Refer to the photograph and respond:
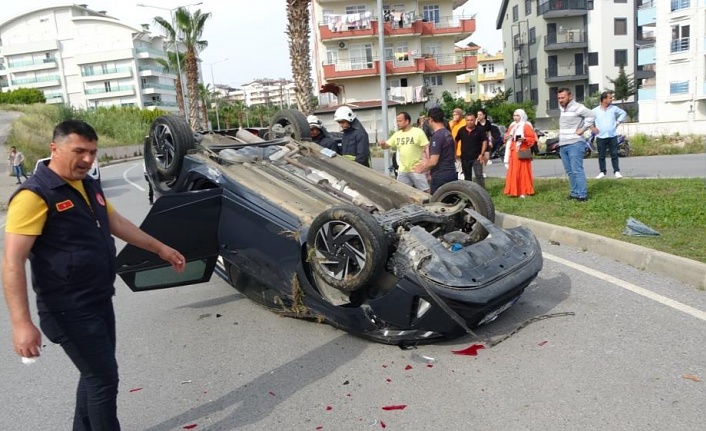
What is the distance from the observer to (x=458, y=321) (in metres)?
3.80

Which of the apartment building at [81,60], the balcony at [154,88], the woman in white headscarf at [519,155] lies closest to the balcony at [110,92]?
the apartment building at [81,60]

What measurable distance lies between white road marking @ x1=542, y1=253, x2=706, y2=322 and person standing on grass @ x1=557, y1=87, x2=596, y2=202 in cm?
286

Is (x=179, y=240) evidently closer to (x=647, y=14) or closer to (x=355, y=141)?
(x=355, y=141)

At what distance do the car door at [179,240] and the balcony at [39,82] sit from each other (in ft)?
303

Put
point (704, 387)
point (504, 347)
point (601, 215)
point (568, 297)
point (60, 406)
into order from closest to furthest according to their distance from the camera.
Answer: point (704, 387)
point (60, 406)
point (504, 347)
point (568, 297)
point (601, 215)

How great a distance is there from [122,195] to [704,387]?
54.1ft

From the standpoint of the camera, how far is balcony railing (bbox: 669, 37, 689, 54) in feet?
125

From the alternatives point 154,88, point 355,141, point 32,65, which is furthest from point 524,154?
point 32,65

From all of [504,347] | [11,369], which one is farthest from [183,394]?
[504,347]

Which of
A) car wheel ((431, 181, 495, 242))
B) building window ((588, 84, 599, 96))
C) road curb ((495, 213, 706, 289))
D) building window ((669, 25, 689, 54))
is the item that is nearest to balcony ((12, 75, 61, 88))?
building window ((588, 84, 599, 96))

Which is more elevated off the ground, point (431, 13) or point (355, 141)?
point (431, 13)

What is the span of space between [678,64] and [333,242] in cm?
4243

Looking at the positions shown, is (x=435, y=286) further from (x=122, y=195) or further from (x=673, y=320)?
(x=122, y=195)

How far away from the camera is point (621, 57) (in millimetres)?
52594
